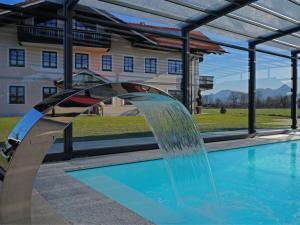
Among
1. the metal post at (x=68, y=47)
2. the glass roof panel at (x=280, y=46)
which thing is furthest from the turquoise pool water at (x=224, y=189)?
the glass roof panel at (x=280, y=46)

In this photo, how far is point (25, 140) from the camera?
239 centimetres

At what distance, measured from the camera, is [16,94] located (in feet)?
23.1

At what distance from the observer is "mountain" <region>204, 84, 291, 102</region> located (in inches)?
508

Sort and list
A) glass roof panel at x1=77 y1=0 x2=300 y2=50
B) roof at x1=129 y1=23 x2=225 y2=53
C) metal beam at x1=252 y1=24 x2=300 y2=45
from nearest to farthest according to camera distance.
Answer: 1. glass roof panel at x1=77 y1=0 x2=300 y2=50
2. roof at x1=129 y1=23 x2=225 y2=53
3. metal beam at x1=252 y1=24 x2=300 y2=45

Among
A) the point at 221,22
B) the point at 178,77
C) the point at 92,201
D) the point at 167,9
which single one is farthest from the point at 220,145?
the point at 92,201

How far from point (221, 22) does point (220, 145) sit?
3.69 meters

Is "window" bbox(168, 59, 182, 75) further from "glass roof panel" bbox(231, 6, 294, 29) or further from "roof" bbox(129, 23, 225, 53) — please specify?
"glass roof panel" bbox(231, 6, 294, 29)

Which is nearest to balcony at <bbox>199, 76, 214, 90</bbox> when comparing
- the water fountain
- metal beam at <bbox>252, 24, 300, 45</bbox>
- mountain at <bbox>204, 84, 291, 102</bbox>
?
mountain at <bbox>204, 84, 291, 102</bbox>

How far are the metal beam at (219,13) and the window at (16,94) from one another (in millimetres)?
4875

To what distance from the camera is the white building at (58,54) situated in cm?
691

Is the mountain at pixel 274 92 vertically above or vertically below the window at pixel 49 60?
below

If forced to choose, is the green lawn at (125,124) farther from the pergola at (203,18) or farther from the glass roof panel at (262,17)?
the glass roof panel at (262,17)

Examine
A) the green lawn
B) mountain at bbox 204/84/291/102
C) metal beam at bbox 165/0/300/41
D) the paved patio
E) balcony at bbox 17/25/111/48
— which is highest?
metal beam at bbox 165/0/300/41

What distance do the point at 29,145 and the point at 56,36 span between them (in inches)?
213
